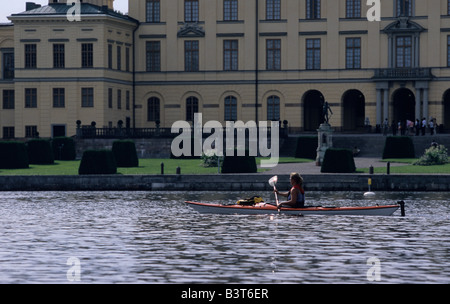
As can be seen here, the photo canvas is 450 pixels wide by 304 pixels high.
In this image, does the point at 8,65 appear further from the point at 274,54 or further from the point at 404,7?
the point at 404,7

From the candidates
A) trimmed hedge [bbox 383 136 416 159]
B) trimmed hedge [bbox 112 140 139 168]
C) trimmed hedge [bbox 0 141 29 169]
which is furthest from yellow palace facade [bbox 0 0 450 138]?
trimmed hedge [bbox 0 141 29 169]

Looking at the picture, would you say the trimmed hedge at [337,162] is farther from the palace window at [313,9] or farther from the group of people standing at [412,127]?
the palace window at [313,9]

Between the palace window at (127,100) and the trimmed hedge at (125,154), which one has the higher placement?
the palace window at (127,100)

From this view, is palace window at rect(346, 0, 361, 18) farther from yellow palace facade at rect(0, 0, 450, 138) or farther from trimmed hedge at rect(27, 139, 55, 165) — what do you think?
trimmed hedge at rect(27, 139, 55, 165)

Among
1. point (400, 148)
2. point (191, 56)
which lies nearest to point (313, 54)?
point (191, 56)

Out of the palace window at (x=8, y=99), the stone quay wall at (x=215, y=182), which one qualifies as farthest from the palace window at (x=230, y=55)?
A: the stone quay wall at (x=215, y=182)

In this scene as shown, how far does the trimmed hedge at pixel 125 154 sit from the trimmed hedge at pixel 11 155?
537 cm

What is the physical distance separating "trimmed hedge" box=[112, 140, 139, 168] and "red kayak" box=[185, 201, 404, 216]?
21.1 meters

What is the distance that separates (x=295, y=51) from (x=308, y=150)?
17413 millimetres

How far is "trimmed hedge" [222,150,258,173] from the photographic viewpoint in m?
48.5

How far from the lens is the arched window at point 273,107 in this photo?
2975 inches

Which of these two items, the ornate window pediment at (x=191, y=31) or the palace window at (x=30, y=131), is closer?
the palace window at (x=30, y=131)

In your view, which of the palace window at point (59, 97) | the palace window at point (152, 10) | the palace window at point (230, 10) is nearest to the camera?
the palace window at point (59, 97)

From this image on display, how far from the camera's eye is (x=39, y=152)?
57781 millimetres
